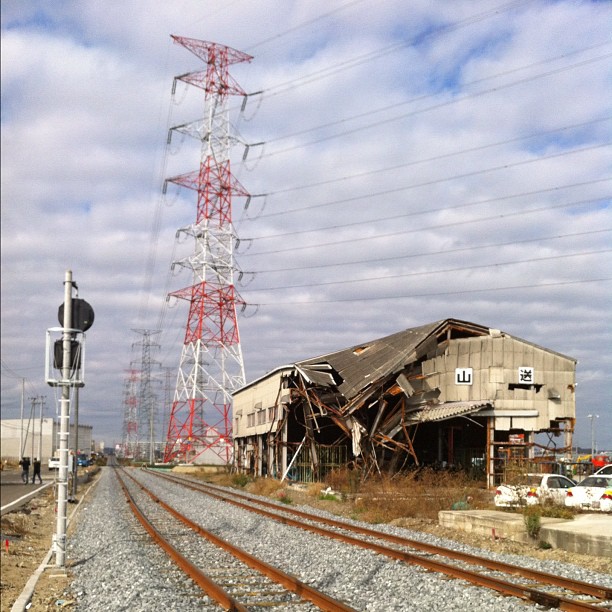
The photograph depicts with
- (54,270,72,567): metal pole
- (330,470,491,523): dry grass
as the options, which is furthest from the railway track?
(54,270,72,567): metal pole

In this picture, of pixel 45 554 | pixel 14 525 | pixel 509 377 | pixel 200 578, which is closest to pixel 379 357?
pixel 509 377

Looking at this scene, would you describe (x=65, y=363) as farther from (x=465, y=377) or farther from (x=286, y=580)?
(x=465, y=377)

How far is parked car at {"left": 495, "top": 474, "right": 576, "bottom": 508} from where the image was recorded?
67.3ft

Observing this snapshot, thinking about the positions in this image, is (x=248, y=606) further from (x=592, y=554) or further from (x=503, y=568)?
(x=592, y=554)

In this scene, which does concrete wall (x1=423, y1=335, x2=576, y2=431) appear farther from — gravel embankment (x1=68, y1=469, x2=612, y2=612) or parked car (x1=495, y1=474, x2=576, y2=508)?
gravel embankment (x1=68, y1=469, x2=612, y2=612)

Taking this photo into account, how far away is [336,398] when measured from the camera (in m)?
37.7

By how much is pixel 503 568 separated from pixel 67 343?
8641 millimetres

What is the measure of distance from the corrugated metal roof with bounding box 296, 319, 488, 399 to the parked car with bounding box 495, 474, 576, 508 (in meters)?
11.3

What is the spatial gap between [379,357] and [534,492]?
17532mm

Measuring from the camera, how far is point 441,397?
36.3 m

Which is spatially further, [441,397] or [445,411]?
[441,397]

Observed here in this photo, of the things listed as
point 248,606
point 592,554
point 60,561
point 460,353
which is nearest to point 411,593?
point 248,606

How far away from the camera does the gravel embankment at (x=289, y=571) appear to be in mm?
10234

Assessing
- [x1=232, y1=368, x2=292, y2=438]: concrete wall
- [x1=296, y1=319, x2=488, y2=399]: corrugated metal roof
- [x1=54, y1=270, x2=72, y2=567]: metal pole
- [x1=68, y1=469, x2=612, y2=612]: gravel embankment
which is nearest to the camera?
[x1=68, y1=469, x2=612, y2=612]: gravel embankment
